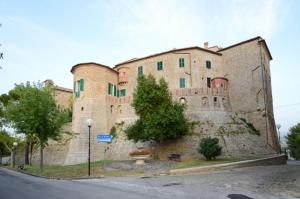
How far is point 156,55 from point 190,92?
979cm

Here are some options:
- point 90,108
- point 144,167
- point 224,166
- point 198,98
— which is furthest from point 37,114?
point 198,98

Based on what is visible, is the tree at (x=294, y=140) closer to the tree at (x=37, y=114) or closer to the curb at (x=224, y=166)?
the curb at (x=224, y=166)

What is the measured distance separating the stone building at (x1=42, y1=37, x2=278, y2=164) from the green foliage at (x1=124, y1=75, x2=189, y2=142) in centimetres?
300

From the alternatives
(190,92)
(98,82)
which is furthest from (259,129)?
(98,82)

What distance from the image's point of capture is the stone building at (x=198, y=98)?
33.6 meters

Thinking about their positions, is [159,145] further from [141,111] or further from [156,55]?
[156,55]

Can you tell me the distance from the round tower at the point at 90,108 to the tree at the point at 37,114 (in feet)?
32.2

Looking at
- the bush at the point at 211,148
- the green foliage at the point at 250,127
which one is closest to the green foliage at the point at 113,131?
the bush at the point at 211,148

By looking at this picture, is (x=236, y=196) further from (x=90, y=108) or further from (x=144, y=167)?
(x=90, y=108)

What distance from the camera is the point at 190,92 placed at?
37.2m

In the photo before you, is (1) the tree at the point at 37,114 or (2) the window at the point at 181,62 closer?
(1) the tree at the point at 37,114

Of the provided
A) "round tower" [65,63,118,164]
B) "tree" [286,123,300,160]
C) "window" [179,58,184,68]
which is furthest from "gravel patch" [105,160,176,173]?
"tree" [286,123,300,160]

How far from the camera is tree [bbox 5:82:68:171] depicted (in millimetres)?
25328

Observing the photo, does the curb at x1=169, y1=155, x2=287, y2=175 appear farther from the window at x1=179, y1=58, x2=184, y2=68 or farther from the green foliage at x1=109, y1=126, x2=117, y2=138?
the window at x1=179, y1=58, x2=184, y2=68
